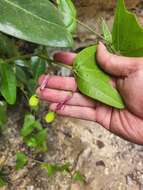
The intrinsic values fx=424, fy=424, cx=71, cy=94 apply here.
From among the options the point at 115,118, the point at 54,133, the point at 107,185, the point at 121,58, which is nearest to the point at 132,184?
the point at 107,185

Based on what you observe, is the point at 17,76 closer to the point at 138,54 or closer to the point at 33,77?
the point at 33,77

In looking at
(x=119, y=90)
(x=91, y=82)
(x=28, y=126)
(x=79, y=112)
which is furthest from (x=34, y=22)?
(x=28, y=126)

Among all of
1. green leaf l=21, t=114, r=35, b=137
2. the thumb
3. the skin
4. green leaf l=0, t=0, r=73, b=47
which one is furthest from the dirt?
green leaf l=0, t=0, r=73, b=47

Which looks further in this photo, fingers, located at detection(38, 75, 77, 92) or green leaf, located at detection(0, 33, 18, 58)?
green leaf, located at detection(0, 33, 18, 58)

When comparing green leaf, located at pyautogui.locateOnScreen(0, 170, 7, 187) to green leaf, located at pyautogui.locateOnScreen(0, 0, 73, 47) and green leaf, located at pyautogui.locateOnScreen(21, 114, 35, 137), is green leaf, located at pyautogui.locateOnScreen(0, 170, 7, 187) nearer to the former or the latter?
green leaf, located at pyautogui.locateOnScreen(21, 114, 35, 137)

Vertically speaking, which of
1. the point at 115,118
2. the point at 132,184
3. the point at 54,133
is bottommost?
the point at 132,184

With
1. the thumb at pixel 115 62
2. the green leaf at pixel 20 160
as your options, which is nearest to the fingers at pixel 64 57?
the thumb at pixel 115 62

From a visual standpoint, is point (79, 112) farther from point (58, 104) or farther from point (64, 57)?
point (64, 57)

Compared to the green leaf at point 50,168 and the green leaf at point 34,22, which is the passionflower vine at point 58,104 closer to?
the green leaf at point 34,22
